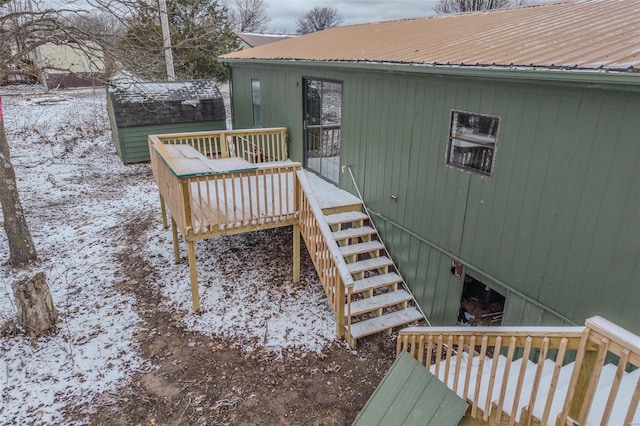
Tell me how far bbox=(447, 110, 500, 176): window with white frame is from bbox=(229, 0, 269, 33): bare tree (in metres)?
45.3

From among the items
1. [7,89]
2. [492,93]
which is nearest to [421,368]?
[492,93]

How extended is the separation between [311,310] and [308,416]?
1.87 meters

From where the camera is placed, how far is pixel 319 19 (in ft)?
162

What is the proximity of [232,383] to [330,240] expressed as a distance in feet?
6.72

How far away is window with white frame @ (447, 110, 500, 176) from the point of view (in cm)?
451

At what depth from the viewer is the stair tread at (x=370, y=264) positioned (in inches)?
234

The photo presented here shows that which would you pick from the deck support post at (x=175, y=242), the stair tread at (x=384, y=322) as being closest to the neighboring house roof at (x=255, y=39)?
the deck support post at (x=175, y=242)

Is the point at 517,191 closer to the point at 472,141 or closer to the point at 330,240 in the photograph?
the point at 472,141

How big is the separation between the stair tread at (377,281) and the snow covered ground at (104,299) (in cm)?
61

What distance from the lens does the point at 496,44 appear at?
190 inches

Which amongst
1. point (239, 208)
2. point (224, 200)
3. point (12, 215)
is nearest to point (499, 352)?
point (224, 200)

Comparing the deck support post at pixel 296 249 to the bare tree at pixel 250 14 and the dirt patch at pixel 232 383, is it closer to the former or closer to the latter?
the dirt patch at pixel 232 383

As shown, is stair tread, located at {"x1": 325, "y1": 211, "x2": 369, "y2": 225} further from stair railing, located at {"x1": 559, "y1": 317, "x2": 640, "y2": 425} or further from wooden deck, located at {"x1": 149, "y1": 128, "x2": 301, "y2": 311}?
stair railing, located at {"x1": 559, "y1": 317, "x2": 640, "y2": 425}

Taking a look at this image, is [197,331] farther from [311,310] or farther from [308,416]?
[308,416]
